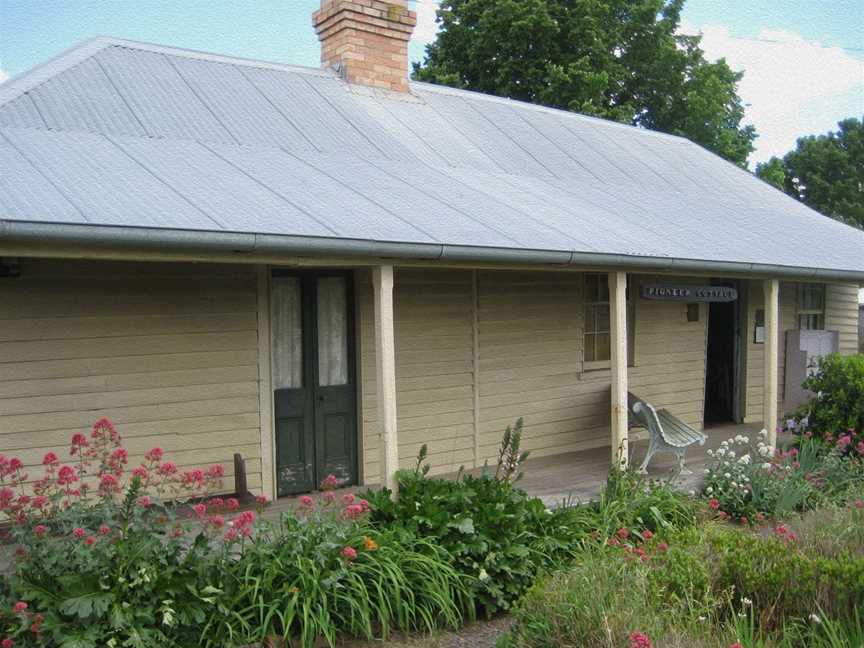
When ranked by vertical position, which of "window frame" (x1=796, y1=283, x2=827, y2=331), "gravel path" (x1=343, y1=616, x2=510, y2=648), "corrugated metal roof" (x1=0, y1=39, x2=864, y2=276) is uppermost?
"corrugated metal roof" (x1=0, y1=39, x2=864, y2=276)

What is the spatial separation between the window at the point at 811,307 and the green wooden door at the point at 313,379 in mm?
8023

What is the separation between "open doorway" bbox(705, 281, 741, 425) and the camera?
12438 millimetres

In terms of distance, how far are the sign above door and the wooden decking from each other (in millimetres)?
1692

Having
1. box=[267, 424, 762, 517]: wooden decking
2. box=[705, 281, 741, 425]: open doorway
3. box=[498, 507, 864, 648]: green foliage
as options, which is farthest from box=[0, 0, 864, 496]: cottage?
box=[498, 507, 864, 648]: green foliage

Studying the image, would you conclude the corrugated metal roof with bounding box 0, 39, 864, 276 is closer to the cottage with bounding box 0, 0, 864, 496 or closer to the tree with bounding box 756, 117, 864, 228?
the cottage with bounding box 0, 0, 864, 496

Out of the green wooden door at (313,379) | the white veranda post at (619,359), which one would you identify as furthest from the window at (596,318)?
the green wooden door at (313,379)

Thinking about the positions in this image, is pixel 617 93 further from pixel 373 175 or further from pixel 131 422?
pixel 131 422

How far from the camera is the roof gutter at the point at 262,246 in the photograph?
4.90 meters

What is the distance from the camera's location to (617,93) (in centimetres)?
2636

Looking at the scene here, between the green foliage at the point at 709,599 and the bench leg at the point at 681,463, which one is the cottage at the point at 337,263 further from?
the green foliage at the point at 709,599

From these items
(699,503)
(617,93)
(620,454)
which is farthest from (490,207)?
(617,93)

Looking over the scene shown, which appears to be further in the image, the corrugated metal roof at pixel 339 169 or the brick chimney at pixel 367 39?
the brick chimney at pixel 367 39

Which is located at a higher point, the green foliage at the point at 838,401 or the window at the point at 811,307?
the window at the point at 811,307

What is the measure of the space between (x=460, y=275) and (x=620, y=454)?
244 cm
